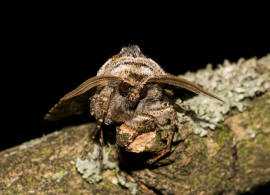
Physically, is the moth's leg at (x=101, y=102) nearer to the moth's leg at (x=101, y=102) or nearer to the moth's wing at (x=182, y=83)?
the moth's leg at (x=101, y=102)

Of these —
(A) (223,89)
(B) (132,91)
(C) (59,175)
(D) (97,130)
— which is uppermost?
(A) (223,89)

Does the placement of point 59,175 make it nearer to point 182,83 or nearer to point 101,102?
point 101,102

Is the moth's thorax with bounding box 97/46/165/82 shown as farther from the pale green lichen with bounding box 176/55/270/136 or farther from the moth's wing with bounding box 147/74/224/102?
the pale green lichen with bounding box 176/55/270/136

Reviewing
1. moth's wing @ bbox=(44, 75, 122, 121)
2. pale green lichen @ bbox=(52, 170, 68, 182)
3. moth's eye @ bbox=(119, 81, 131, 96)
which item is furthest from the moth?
pale green lichen @ bbox=(52, 170, 68, 182)

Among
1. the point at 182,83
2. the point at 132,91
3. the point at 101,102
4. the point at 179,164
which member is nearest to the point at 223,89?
the point at 179,164

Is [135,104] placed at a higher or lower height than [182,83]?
lower

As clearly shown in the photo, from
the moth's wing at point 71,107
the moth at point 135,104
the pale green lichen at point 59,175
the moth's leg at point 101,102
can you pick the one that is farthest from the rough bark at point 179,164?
the moth's leg at point 101,102
